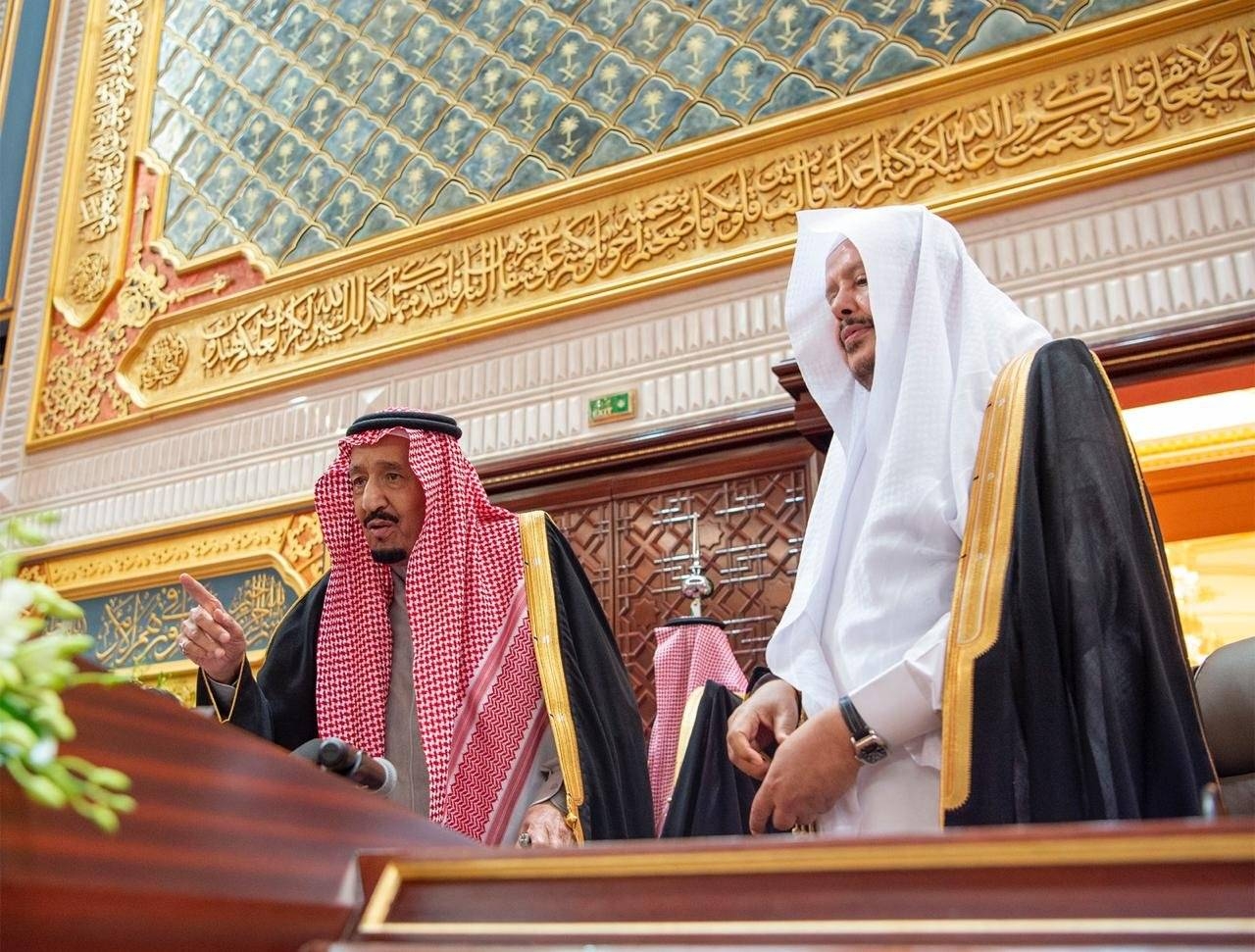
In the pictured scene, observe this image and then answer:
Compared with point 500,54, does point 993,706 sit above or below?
below

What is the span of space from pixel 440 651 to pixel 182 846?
165 centimetres

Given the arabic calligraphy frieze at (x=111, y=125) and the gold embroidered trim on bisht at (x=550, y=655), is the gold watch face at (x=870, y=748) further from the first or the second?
the arabic calligraphy frieze at (x=111, y=125)

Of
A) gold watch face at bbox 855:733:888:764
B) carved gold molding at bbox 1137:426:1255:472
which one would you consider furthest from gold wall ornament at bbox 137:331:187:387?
gold watch face at bbox 855:733:888:764

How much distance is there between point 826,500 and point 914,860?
1.20 metres

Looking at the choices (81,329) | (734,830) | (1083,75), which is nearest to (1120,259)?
(1083,75)

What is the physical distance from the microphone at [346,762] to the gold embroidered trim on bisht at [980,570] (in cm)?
59

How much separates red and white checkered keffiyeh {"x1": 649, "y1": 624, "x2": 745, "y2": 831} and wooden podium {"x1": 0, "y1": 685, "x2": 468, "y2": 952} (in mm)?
2579

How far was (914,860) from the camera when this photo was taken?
1.86 ft

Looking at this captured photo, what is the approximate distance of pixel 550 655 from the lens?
2.22m

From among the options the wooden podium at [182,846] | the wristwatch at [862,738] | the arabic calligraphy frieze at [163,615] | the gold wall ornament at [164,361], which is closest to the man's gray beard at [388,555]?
the wristwatch at [862,738]

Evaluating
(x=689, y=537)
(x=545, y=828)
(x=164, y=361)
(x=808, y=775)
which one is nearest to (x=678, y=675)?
(x=689, y=537)

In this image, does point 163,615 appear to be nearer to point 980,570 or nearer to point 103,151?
point 103,151

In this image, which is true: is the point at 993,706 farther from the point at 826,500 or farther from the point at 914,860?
the point at 914,860

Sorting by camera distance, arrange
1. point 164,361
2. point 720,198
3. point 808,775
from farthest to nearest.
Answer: point 164,361
point 720,198
point 808,775
